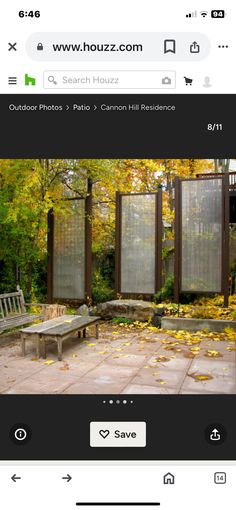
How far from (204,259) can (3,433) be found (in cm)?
715

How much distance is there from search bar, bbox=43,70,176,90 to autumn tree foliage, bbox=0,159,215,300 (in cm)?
544

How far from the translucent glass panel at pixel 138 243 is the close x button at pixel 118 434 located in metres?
7.35

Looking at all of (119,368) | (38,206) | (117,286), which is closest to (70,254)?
(117,286)

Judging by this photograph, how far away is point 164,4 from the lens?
1969 mm

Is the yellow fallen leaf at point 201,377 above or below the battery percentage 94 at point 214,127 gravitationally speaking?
below

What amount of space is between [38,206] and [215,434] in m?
7.18

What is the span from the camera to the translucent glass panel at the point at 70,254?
962 cm

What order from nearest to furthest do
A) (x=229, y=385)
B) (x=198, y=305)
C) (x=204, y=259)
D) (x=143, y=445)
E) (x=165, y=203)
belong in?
(x=143, y=445) < (x=229, y=385) < (x=204, y=259) < (x=198, y=305) < (x=165, y=203)

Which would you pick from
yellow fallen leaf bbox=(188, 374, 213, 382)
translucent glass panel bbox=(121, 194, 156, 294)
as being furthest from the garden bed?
yellow fallen leaf bbox=(188, 374, 213, 382)

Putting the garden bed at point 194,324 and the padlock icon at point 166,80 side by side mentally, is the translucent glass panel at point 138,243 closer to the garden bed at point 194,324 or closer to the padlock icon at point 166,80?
the garden bed at point 194,324

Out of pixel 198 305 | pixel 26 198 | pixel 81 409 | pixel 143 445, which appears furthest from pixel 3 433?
pixel 198 305

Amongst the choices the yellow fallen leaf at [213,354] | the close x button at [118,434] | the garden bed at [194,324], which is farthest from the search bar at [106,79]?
the garden bed at [194,324]

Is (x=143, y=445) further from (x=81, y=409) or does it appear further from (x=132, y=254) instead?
(x=132, y=254)

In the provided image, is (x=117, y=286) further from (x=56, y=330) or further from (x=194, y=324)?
(x=56, y=330)
